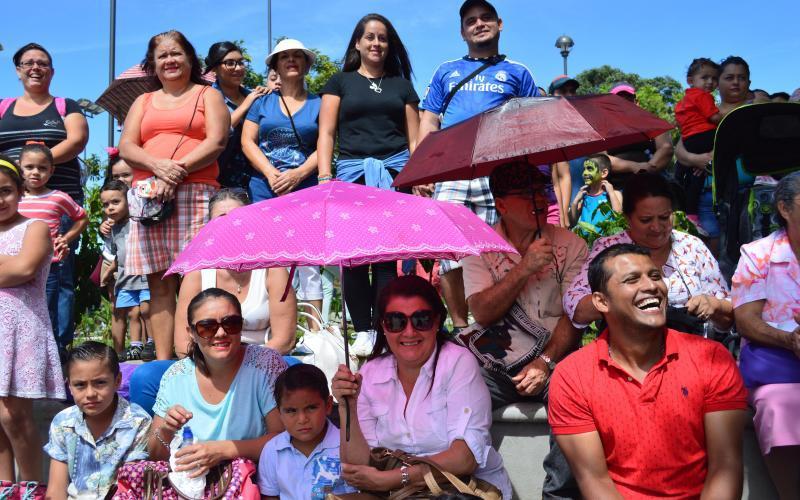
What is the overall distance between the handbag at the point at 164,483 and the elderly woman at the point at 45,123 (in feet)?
7.87

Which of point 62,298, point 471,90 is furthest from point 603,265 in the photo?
point 62,298

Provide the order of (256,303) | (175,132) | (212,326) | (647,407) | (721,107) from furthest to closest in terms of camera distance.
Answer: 1. (721,107)
2. (175,132)
3. (256,303)
4. (212,326)
5. (647,407)

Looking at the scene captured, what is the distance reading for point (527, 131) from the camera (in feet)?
Result: 13.1

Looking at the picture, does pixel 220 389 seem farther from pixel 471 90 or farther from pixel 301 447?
pixel 471 90

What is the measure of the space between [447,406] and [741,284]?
1.50m

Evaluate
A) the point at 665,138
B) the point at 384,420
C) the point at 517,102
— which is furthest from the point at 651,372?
the point at 665,138

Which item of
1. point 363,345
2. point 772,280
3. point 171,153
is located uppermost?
point 171,153

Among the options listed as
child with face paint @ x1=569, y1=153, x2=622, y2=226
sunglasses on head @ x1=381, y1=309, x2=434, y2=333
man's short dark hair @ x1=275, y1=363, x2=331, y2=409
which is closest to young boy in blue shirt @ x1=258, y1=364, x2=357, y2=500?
man's short dark hair @ x1=275, y1=363, x2=331, y2=409

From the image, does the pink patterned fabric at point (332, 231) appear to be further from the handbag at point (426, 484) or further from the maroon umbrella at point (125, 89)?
the maroon umbrella at point (125, 89)

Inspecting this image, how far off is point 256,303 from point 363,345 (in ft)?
2.73

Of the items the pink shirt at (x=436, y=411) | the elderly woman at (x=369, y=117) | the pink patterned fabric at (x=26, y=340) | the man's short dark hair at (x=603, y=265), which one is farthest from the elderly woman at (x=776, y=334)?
the pink patterned fabric at (x=26, y=340)

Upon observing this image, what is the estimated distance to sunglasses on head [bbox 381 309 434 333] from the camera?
378cm

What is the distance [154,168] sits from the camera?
5.48 metres

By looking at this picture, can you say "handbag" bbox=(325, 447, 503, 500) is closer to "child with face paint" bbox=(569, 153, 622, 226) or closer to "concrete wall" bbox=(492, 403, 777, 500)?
"concrete wall" bbox=(492, 403, 777, 500)
